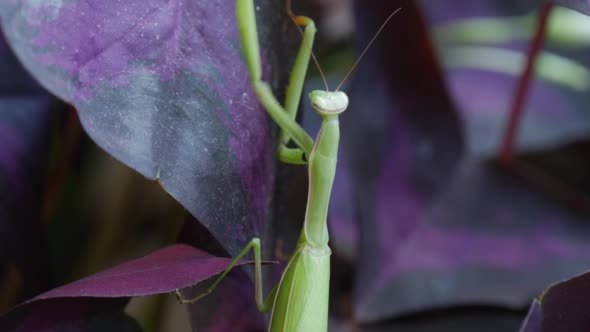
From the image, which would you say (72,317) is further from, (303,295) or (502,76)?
(502,76)

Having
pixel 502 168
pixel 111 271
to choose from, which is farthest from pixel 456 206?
pixel 111 271

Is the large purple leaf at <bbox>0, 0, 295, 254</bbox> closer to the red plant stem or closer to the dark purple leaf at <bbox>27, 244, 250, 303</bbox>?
the dark purple leaf at <bbox>27, 244, 250, 303</bbox>

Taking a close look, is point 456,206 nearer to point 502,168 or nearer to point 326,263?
point 502,168

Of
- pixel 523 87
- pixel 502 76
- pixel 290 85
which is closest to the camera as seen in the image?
pixel 290 85

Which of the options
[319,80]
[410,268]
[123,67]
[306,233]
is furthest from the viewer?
[319,80]

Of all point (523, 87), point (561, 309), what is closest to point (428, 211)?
point (523, 87)

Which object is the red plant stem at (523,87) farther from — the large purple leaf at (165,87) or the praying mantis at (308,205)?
the large purple leaf at (165,87)

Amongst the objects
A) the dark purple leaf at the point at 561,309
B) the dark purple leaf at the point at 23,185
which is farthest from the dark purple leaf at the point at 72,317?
the dark purple leaf at the point at 561,309
